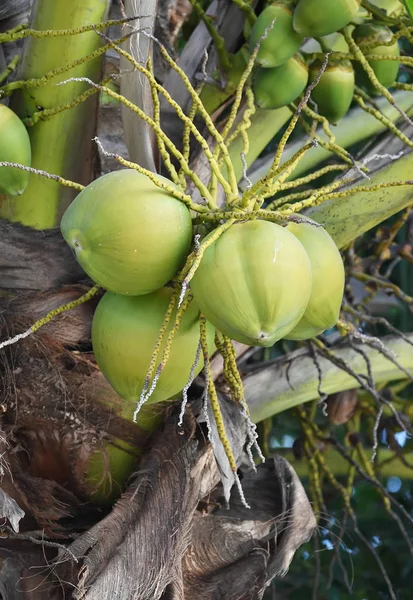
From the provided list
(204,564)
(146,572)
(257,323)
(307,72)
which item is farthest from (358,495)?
(257,323)

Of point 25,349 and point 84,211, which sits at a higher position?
point 84,211

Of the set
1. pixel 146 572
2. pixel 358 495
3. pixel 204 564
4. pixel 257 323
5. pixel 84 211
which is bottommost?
pixel 358 495

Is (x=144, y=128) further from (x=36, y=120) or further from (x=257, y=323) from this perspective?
(x=257, y=323)

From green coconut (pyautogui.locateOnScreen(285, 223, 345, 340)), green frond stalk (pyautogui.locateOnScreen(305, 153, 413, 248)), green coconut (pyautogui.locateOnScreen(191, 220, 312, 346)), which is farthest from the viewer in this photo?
green frond stalk (pyautogui.locateOnScreen(305, 153, 413, 248))

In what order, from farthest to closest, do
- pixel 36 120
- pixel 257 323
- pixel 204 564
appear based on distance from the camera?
pixel 204 564, pixel 36 120, pixel 257 323

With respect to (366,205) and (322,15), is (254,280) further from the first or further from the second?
(366,205)

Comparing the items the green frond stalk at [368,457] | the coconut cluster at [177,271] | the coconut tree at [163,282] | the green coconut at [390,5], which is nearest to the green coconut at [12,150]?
the coconut tree at [163,282]

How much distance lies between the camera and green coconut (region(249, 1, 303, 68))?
3.42 feet

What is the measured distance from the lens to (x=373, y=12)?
114cm

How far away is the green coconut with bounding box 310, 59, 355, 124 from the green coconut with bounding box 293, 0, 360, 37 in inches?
3.8

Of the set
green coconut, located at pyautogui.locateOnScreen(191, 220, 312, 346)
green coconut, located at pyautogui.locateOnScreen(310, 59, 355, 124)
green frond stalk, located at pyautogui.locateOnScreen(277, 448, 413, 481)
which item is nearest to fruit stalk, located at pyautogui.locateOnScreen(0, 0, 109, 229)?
green coconut, located at pyautogui.locateOnScreen(310, 59, 355, 124)

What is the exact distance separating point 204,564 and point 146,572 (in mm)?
191

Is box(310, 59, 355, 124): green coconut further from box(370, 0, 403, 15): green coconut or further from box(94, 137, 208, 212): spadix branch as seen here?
box(94, 137, 208, 212): spadix branch

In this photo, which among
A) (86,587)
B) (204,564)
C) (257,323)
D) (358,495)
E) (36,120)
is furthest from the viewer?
(358,495)
